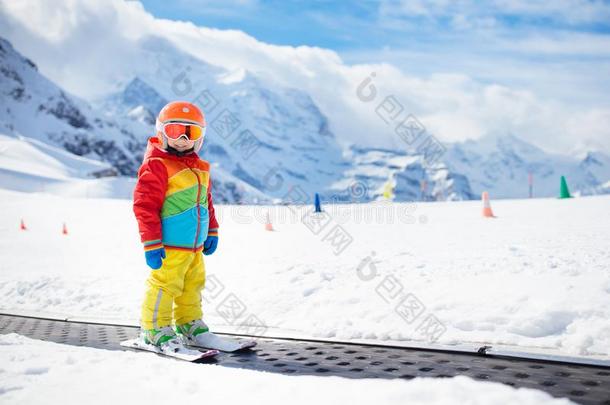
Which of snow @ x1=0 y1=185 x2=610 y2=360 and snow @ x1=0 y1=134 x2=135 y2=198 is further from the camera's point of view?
snow @ x1=0 y1=134 x2=135 y2=198

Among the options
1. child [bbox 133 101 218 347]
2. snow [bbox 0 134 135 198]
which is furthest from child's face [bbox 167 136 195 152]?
snow [bbox 0 134 135 198]

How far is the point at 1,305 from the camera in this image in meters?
6.95

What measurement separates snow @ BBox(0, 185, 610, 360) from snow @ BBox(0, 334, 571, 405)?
1.36 meters

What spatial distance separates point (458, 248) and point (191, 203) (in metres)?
4.70

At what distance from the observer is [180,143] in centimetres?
451

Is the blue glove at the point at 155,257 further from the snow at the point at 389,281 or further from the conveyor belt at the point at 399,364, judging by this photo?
the snow at the point at 389,281

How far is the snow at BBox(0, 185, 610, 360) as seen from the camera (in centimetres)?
442

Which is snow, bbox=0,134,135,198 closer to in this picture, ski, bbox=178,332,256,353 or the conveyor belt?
ski, bbox=178,332,256,353

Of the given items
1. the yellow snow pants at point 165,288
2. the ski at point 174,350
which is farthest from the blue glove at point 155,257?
the ski at point 174,350

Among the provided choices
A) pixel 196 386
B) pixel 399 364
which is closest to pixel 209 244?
pixel 196 386

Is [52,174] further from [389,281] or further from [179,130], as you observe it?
[179,130]

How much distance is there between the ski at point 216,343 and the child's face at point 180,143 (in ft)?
5.39

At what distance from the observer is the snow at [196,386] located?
272 centimetres

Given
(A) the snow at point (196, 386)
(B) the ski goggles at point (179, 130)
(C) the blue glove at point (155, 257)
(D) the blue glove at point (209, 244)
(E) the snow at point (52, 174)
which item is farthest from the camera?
(E) the snow at point (52, 174)
